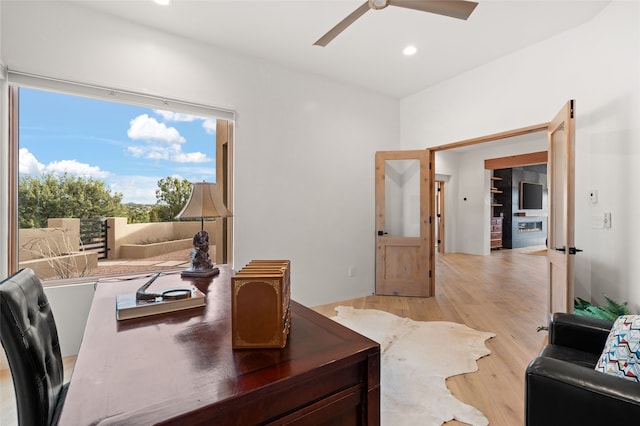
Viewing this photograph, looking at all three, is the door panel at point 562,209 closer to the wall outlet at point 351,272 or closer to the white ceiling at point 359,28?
the white ceiling at point 359,28

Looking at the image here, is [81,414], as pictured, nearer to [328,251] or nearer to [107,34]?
[107,34]

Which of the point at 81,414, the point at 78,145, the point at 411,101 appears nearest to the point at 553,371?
the point at 81,414

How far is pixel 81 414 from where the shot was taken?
637 mm

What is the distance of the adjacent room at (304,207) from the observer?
3.04 feet

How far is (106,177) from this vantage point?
279cm

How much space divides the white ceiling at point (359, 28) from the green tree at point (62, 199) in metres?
1.42

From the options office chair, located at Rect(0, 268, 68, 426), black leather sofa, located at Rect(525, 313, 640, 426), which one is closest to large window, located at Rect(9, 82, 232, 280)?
office chair, located at Rect(0, 268, 68, 426)

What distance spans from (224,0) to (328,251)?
2.71 m

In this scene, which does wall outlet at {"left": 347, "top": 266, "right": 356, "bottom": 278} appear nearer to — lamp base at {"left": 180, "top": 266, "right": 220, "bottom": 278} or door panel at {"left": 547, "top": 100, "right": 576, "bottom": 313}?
door panel at {"left": 547, "top": 100, "right": 576, "bottom": 313}

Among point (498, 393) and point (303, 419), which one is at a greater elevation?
point (303, 419)

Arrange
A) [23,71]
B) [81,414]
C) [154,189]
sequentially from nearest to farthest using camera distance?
1. [81,414]
2. [23,71]
3. [154,189]

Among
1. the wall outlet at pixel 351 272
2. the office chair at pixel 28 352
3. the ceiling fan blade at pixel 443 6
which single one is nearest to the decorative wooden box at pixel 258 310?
the office chair at pixel 28 352

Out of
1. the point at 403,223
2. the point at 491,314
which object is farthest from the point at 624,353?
the point at 403,223

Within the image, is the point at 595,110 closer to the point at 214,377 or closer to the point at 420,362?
the point at 420,362
